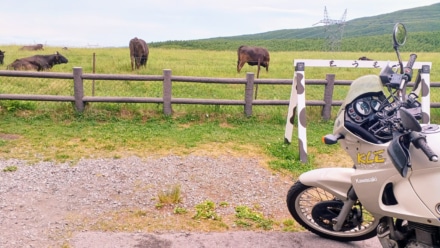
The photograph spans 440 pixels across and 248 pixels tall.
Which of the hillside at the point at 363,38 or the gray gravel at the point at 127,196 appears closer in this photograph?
the gray gravel at the point at 127,196

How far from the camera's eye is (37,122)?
7.04 meters

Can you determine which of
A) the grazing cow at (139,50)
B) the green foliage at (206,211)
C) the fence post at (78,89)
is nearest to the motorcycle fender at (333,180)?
the green foliage at (206,211)

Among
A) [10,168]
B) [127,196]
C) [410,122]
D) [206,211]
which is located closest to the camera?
[410,122]

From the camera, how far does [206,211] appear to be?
3.96 metres

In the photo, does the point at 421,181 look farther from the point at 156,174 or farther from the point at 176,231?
the point at 156,174

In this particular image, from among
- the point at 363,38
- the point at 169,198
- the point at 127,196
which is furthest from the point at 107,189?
the point at 363,38

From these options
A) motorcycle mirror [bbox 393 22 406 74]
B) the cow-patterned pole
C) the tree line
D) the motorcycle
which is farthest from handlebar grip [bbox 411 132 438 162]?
the tree line

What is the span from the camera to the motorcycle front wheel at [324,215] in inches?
126

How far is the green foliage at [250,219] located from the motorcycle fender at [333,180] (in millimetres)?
757

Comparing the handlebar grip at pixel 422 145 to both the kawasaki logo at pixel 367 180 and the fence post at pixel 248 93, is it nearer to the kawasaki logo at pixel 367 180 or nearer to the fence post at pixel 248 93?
the kawasaki logo at pixel 367 180

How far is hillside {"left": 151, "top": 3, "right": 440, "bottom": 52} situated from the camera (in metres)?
45.6

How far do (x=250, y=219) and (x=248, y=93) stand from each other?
4026 mm

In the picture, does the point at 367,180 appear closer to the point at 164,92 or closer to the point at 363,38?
the point at 164,92

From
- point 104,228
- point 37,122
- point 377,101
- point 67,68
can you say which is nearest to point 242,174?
point 104,228
